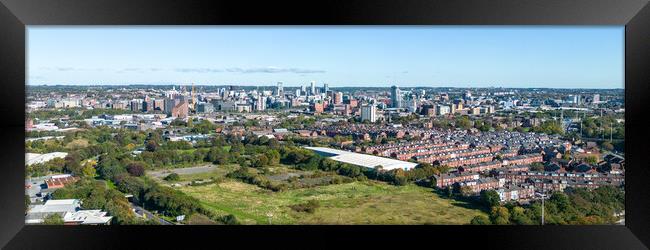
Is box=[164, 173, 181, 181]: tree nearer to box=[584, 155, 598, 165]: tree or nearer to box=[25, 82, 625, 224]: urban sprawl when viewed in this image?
box=[25, 82, 625, 224]: urban sprawl

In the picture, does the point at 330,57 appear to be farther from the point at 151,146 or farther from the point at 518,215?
the point at 518,215

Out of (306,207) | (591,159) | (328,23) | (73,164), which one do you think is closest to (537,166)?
(591,159)

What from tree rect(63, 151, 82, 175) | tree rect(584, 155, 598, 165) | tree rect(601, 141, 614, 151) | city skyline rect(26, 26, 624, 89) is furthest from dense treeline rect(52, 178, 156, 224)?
tree rect(584, 155, 598, 165)

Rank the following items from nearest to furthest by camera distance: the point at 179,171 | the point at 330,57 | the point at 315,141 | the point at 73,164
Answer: the point at 73,164
the point at 179,171
the point at 315,141
the point at 330,57

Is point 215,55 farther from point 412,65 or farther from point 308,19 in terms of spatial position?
point 308,19

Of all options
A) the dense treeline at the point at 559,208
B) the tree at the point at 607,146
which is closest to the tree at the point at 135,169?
the dense treeline at the point at 559,208
